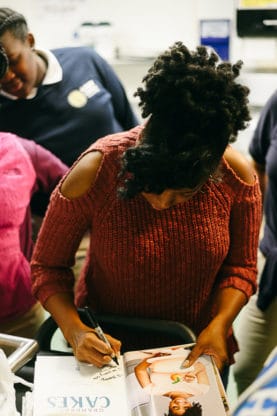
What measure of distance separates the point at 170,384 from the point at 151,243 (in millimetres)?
311

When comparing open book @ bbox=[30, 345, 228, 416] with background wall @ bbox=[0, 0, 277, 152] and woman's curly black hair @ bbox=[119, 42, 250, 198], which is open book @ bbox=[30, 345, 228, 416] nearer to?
woman's curly black hair @ bbox=[119, 42, 250, 198]

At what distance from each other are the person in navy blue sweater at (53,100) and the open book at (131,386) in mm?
925

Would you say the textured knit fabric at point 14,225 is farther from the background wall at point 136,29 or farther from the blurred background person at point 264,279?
the background wall at point 136,29

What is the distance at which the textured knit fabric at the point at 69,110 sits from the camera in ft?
6.18

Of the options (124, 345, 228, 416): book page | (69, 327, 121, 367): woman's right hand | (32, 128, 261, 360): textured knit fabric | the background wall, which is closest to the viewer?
(124, 345, 228, 416): book page

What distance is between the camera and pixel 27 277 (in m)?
1.47

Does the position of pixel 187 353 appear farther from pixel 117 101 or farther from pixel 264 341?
pixel 117 101

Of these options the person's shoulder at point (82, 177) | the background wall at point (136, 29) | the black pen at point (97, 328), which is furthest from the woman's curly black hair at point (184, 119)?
the background wall at point (136, 29)

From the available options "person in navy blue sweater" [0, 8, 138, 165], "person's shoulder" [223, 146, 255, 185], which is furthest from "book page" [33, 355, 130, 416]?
"person in navy blue sweater" [0, 8, 138, 165]

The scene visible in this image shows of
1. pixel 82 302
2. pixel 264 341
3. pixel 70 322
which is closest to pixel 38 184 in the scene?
pixel 82 302

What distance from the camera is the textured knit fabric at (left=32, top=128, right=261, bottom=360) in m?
1.22

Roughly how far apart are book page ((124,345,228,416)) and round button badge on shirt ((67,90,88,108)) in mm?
1046

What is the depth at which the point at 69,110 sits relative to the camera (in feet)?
6.31

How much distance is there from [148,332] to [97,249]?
0.24m
